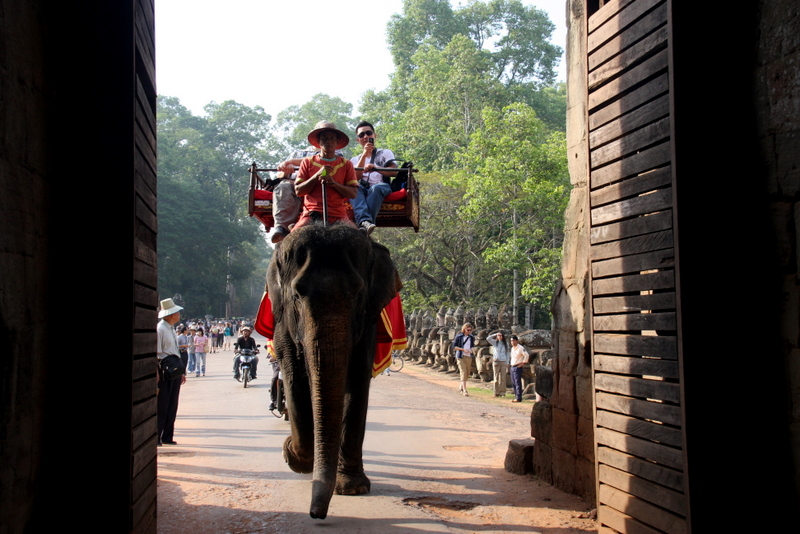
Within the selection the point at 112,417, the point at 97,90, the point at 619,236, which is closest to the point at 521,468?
the point at 619,236

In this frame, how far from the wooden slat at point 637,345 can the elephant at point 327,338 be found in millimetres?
1778

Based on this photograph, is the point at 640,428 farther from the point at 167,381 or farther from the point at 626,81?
the point at 167,381

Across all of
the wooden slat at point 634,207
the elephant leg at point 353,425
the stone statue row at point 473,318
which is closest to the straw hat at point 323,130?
the elephant leg at point 353,425

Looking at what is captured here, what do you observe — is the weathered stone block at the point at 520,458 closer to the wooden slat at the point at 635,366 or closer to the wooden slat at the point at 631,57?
the wooden slat at the point at 635,366

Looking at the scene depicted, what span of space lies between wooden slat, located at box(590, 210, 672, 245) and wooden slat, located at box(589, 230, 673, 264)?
26 mm

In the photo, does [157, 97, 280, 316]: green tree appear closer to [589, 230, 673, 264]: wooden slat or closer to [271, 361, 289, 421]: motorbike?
[271, 361, 289, 421]: motorbike

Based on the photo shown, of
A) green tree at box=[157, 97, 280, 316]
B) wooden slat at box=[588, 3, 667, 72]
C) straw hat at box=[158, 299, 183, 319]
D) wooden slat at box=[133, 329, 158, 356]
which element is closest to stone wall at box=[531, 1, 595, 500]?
wooden slat at box=[588, 3, 667, 72]

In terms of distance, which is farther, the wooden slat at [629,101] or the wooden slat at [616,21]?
the wooden slat at [616,21]

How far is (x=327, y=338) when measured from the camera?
5258 millimetres

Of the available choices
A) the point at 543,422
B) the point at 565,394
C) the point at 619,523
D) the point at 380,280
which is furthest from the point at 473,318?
the point at 619,523

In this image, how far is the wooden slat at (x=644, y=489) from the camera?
154 inches

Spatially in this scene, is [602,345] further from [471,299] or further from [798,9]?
[471,299]

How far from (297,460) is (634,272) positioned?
10.5 ft

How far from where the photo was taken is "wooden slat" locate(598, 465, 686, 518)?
392 cm
